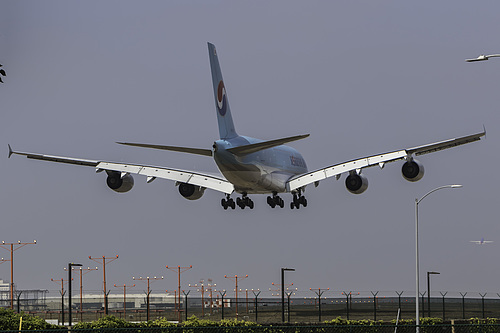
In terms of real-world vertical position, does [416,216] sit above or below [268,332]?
above

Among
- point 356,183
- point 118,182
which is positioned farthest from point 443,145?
point 118,182

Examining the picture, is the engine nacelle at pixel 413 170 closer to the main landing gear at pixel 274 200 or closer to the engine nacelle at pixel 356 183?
the engine nacelle at pixel 356 183

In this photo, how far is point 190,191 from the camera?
61.0 meters

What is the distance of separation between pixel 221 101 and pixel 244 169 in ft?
24.6

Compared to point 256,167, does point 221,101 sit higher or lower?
higher

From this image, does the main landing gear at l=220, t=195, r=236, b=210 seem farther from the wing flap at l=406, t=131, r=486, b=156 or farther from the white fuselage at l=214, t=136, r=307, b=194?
the wing flap at l=406, t=131, r=486, b=156

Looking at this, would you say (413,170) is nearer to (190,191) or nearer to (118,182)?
(190,191)

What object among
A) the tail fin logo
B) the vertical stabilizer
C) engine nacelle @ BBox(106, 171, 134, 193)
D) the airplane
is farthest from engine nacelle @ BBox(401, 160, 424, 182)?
engine nacelle @ BBox(106, 171, 134, 193)

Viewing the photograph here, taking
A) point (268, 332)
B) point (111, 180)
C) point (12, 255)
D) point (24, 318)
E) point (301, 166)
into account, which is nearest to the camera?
point (24, 318)

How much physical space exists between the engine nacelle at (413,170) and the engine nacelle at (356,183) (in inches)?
205

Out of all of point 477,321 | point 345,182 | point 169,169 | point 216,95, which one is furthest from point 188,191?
point 477,321

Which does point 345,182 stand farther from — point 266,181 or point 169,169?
point 169,169

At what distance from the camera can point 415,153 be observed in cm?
5341

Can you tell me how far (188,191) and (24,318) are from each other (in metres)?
25.6
